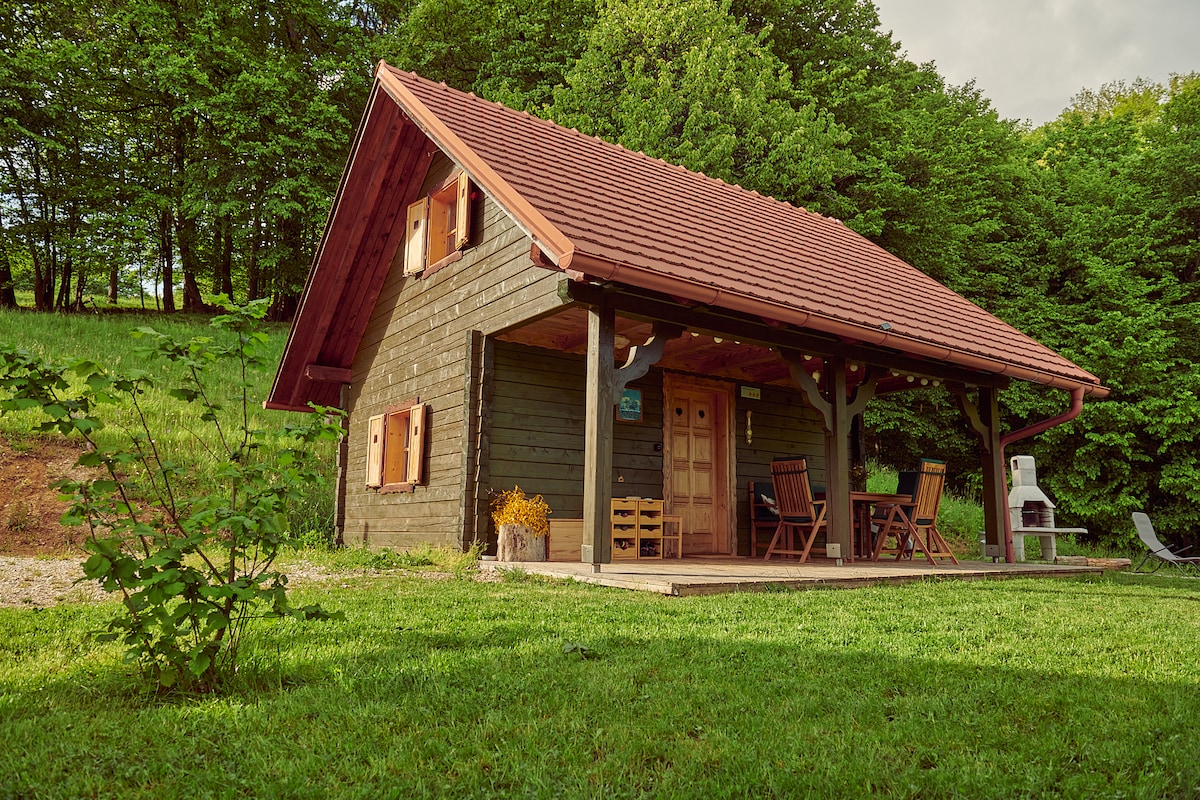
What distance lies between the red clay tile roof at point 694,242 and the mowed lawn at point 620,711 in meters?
3.11

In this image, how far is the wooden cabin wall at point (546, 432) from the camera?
908 cm

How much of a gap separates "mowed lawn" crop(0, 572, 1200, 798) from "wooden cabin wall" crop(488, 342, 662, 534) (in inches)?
168

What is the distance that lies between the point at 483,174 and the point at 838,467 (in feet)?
14.3

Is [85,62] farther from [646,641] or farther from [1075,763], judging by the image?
[1075,763]

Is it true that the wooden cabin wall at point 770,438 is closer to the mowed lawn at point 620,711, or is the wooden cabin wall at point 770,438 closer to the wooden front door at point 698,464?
the wooden front door at point 698,464

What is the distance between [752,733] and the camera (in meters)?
2.68

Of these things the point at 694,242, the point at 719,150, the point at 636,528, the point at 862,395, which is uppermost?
the point at 719,150

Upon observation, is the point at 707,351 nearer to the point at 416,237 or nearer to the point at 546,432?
the point at 546,432

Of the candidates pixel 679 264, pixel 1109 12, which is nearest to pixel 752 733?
pixel 679 264

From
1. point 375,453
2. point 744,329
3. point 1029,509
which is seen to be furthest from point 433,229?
point 1029,509

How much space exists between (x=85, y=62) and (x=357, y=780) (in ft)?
78.4

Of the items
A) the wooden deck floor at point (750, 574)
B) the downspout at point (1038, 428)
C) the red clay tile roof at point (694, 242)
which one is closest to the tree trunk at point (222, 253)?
the red clay tile roof at point (694, 242)

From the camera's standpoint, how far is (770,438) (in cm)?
1144

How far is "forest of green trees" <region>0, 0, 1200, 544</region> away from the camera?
17.4 m
